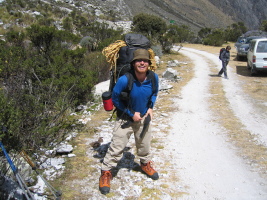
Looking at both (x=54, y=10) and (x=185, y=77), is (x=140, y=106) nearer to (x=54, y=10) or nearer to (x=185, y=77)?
(x=185, y=77)

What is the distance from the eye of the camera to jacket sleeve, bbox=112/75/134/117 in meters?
2.79

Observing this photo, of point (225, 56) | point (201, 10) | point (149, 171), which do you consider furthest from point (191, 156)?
point (201, 10)

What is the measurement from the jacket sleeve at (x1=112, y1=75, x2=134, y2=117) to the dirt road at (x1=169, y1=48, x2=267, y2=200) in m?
1.28

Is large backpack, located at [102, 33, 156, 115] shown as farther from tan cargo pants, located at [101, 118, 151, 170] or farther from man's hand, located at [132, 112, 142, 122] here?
→ tan cargo pants, located at [101, 118, 151, 170]

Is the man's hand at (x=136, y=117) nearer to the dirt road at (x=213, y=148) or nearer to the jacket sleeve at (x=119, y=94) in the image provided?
the jacket sleeve at (x=119, y=94)

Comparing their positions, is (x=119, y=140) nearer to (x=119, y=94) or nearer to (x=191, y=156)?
(x=119, y=94)

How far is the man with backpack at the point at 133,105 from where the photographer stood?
2.79 meters

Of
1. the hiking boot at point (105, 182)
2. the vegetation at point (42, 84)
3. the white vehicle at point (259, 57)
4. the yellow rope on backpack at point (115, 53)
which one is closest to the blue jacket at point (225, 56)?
the white vehicle at point (259, 57)

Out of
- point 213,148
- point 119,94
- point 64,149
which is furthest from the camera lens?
point 213,148

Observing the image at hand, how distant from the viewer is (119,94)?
2842mm

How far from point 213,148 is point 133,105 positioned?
2.13 metres

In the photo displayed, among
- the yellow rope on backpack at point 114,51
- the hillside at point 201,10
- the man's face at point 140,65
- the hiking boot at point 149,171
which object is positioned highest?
the hillside at point 201,10

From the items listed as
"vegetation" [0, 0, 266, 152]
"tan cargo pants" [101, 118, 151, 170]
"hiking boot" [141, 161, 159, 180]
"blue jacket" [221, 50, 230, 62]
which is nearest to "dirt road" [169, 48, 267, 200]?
"hiking boot" [141, 161, 159, 180]

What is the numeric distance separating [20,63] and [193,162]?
4367 millimetres
